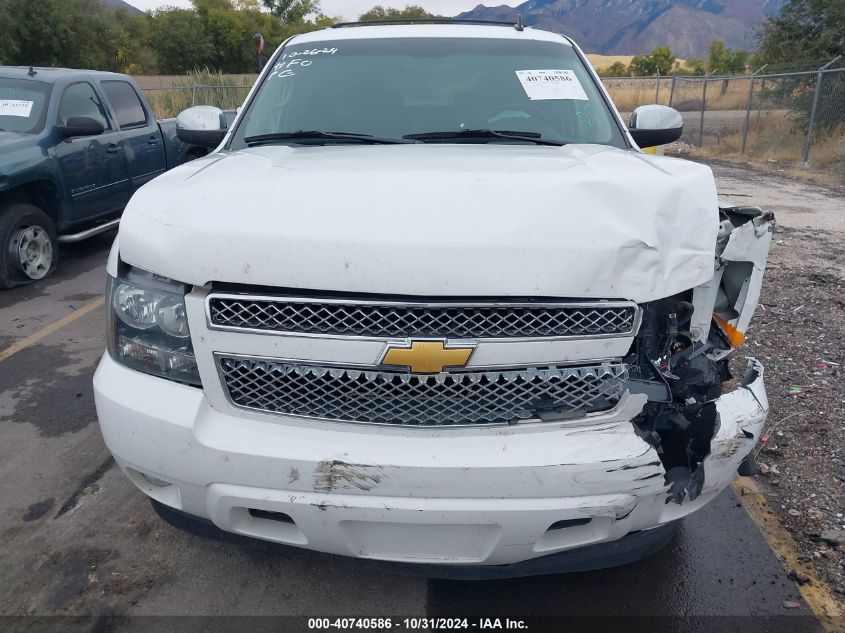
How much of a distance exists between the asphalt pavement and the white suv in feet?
1.21

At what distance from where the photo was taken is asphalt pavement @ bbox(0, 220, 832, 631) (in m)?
2.32

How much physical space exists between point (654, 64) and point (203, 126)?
179 ft

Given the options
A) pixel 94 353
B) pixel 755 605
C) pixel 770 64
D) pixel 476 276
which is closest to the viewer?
pixel 476 276

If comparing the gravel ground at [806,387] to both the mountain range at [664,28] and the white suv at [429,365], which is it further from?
the mountain range at [664,28]

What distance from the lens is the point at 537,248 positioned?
1790mm

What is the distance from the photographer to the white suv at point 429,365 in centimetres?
179

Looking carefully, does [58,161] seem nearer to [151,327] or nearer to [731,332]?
[151,327]

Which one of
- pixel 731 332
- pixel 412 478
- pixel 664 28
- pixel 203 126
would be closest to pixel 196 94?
pixel 203 126

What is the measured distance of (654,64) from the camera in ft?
168

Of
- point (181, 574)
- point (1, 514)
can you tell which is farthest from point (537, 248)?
point (1, 514)

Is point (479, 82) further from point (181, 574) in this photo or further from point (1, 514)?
point (1, 514)

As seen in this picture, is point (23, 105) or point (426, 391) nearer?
point (426, 391)

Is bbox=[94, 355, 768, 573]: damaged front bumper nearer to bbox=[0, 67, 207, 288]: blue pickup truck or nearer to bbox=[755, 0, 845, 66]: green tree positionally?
bbox=[0, 67, 207, 288]: blue pickup truck

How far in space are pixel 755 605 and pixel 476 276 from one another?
167 cm
